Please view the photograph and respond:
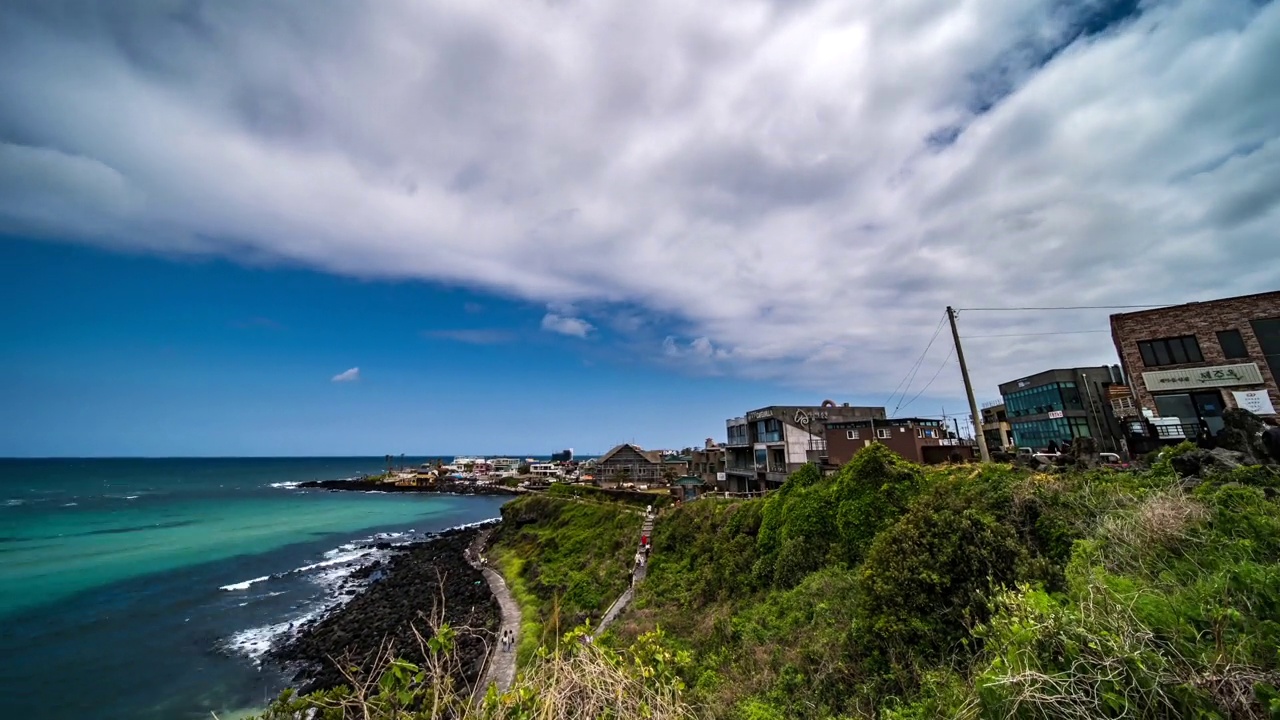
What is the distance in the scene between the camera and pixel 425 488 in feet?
378

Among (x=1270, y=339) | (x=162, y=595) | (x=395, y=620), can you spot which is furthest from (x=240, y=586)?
(x=1270, y=339)

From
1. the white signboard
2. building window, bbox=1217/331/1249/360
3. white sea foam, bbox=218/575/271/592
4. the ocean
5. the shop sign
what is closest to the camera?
the white signboard

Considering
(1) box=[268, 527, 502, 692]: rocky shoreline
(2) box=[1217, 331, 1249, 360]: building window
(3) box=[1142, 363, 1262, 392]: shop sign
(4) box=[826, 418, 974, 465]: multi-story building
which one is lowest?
(1) box=[268, 527, 502, 692]: rocky shoreline

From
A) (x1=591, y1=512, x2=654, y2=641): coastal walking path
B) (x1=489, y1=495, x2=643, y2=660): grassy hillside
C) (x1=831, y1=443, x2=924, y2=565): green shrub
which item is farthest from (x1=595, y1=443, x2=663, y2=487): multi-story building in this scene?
(x1=831, y1=443, x2=924, y2=565): green shrub

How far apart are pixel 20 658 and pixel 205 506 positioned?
72.3 meters

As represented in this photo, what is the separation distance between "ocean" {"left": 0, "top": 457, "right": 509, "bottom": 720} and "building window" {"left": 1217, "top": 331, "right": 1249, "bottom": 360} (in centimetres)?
4195

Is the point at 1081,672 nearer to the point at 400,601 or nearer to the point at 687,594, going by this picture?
the point at 687,594

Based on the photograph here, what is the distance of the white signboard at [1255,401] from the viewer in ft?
55.4

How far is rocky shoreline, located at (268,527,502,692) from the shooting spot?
22492mm

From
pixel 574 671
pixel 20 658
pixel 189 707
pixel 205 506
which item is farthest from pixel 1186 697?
pixel 205 506

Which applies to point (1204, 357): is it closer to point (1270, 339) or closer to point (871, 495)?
point (1270, 339)

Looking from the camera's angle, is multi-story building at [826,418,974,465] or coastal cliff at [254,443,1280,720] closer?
coastal cliff at [254,443,1280,720]

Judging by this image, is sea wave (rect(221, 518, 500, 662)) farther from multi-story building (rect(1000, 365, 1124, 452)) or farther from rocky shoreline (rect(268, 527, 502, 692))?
multi-story building (rect(1000, 365, 1124, 452))

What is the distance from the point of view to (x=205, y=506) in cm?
8100
